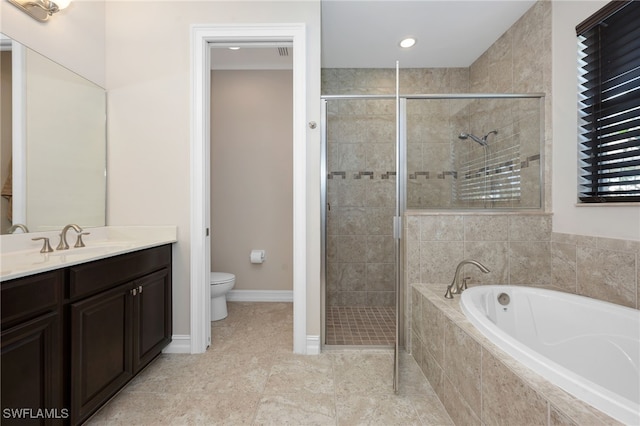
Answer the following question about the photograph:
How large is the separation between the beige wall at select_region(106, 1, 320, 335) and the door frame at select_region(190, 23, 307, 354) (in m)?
0.06

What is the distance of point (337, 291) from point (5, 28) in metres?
2.86

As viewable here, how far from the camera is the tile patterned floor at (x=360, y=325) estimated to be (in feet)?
7.22

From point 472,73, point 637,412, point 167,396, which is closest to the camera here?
point 637,412

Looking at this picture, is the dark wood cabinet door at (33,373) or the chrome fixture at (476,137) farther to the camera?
the chrome fixture at (476,137)

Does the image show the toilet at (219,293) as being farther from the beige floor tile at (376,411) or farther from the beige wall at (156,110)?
the beige floor tile at (376,411)

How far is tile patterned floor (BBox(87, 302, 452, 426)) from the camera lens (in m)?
1.39

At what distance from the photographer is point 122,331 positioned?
4.93ft

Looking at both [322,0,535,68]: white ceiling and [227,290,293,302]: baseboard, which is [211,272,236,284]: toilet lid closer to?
[227,290,293,302]: baseboard

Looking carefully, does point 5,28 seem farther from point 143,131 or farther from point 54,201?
point 54,201

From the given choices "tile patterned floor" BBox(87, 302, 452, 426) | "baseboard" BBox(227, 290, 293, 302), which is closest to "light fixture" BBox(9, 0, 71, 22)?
"tile patterned floor" BBox(87, 302, 452, 426)

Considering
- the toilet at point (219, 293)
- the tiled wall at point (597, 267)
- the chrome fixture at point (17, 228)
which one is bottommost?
the toilet at point (219, 293)

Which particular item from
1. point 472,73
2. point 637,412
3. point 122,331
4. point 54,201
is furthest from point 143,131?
point 472,73

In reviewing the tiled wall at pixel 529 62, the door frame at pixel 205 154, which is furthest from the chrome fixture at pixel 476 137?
A: the door frame at pixel 205 154

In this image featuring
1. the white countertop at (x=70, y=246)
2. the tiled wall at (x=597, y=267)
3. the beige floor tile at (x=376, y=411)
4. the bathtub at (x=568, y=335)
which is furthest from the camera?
the tiled wall at (x=597, y=267)
